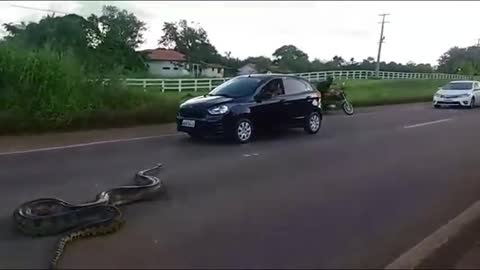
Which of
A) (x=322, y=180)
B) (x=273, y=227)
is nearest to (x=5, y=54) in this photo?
(x=322, y=180)

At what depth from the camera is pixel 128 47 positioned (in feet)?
144

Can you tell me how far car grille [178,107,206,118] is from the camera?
1174 cm

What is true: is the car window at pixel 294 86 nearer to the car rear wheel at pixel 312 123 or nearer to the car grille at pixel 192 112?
the car rear wheel at pixel 312 123

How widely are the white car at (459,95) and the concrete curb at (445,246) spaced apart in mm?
22260

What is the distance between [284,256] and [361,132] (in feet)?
35.2

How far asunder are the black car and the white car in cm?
1525

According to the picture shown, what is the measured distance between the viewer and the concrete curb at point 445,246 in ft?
15.0

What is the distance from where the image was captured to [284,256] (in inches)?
186

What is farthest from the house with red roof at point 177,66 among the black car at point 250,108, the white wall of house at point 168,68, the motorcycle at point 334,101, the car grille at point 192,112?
the car grille at point 192,112

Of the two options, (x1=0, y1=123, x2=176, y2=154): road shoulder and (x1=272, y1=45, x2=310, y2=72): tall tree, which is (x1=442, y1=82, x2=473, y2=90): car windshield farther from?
(x1=272, y1=45, x2=310, y2=72): tall tree

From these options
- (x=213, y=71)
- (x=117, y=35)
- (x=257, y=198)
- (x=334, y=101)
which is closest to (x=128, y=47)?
(x=117, y=35)

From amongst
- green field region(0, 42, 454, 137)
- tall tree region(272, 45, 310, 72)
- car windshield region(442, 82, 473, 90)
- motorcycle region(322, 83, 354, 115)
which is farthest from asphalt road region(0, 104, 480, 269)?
tall tree region(272, 45, 310, 72)

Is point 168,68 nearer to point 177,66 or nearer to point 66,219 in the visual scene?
point 177,66

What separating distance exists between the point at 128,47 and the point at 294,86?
32.5 metres
